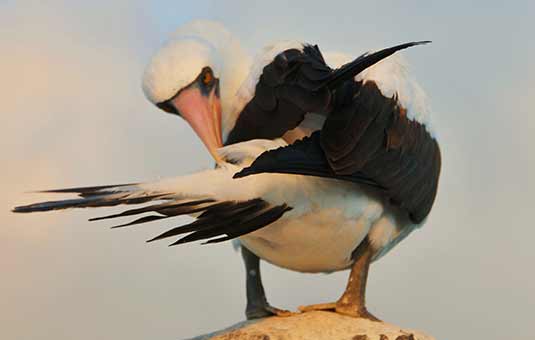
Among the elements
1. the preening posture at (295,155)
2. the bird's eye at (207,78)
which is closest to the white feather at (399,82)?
the preening posture at (295,155)

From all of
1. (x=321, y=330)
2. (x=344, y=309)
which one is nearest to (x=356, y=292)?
(x=344, y=309)

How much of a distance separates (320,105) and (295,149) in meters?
0.26

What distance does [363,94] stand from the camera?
4.60 meters

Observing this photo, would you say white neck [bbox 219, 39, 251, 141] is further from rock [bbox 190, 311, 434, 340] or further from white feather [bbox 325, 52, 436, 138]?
rock [bbox 190, 311, 434, 340]

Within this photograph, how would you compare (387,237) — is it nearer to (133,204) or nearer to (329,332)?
(329,332)

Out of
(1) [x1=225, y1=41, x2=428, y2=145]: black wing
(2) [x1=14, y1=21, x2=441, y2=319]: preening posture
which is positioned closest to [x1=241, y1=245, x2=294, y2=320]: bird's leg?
(2) [x1=14, y1=21, x2=441, y2=319]: preening posture

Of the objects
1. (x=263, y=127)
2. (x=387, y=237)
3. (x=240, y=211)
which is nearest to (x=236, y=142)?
(x=263, y=127)

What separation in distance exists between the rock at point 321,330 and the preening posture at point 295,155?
127 millimetres

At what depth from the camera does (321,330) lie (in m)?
5.03

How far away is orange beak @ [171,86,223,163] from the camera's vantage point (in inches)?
183

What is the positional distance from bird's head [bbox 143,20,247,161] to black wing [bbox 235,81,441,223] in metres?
0.51

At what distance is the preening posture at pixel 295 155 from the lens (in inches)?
172

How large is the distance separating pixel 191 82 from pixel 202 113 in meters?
0.16

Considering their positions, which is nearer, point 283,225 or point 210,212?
point 210,212
